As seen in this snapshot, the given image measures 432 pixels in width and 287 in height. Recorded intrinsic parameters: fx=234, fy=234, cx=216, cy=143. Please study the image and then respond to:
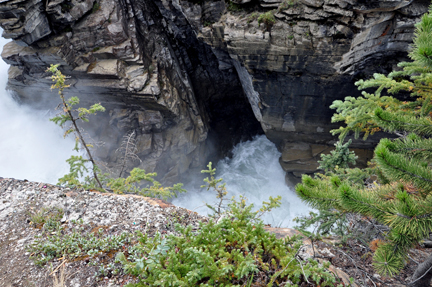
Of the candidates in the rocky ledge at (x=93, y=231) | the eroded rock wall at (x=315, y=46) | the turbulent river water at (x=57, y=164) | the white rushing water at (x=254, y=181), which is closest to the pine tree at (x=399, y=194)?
the rocky ledge at (x=93, y=231)

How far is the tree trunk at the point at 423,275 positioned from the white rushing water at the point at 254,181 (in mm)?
12624

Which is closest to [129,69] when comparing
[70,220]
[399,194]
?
[70,220]

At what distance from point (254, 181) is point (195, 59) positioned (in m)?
10.0

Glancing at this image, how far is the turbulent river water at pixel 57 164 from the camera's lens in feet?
51.8

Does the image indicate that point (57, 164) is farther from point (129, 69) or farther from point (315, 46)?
point (315, 46)

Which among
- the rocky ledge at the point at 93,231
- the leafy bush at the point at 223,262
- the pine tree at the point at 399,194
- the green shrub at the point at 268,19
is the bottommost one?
the rocky ledge at the point at 93,231

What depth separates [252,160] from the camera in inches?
762

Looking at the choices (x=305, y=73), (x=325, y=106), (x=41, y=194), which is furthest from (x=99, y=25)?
(x=325, y=106)

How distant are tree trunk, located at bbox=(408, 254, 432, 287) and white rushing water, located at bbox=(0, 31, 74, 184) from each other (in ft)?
59.2

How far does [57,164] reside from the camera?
16.3 metres

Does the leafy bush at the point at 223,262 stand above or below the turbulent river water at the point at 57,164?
above

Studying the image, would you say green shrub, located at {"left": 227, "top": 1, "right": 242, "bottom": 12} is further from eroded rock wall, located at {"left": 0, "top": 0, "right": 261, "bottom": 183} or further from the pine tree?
the pine tree

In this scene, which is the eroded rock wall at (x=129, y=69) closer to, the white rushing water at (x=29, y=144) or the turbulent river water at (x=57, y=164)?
the white rushing water at (x=29, y=144)

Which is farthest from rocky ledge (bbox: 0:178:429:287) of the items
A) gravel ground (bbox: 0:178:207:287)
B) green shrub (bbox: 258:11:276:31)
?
green shrub (bbox: 258:11:276:31)
